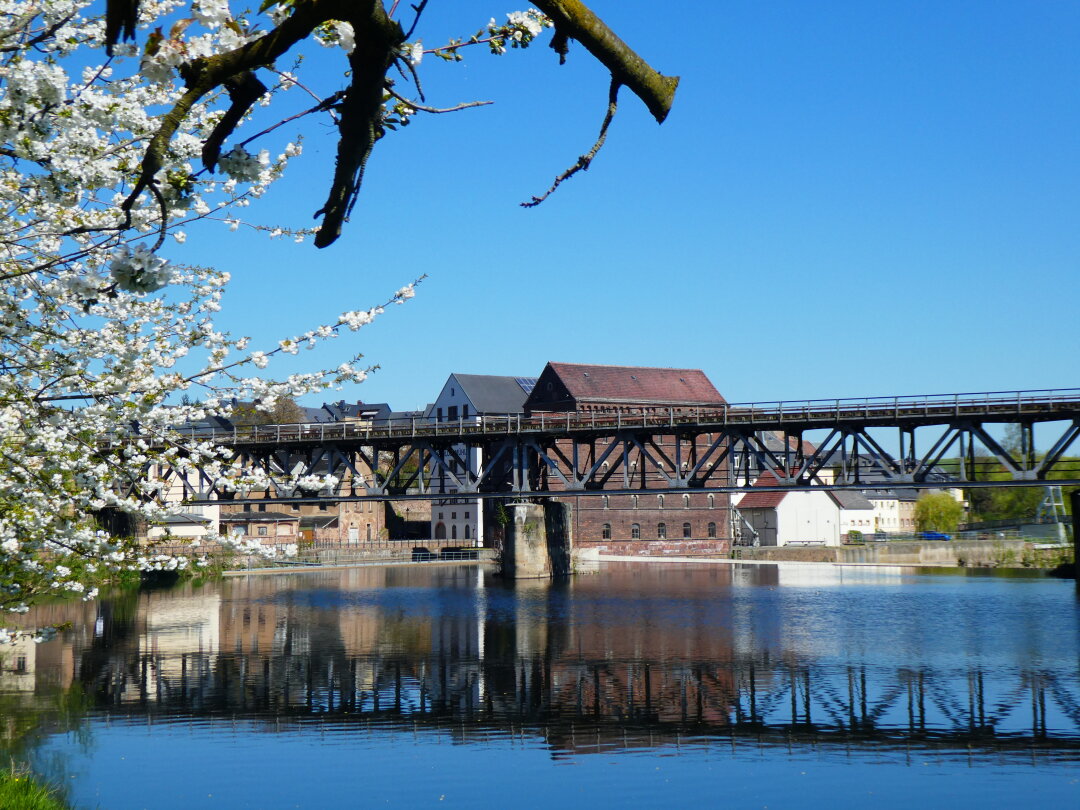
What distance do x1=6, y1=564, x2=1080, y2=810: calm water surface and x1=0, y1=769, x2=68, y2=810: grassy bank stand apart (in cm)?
180

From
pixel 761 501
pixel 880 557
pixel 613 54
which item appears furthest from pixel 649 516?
pixel 613 54

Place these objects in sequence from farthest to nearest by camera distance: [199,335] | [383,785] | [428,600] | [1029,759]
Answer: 1. [428,600]
2. [1029,759]
3. [383,785]
4. [199,335]

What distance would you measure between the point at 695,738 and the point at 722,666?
8.41m

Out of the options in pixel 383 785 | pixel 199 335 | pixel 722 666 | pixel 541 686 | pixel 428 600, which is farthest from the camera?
pixel 428 600

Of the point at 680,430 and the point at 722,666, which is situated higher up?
the point at 680,430

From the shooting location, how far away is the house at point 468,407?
10881 cm

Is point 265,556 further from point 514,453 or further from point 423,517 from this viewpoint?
point 423,517

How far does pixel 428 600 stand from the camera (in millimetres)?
51781

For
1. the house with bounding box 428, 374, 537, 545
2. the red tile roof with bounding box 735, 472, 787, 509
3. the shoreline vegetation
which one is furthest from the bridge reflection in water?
the house with bounding box 428, 374, 537, 545

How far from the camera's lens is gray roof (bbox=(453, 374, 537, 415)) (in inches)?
4284

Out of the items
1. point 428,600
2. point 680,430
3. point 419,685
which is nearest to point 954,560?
point 680,430

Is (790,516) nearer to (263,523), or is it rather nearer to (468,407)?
(468,407)

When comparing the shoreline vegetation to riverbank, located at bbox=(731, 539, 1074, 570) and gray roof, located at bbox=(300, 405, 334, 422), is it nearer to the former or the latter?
riverbank, located at bbox=(731, 539, 1074, 570)

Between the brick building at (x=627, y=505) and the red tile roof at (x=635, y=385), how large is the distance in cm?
10
